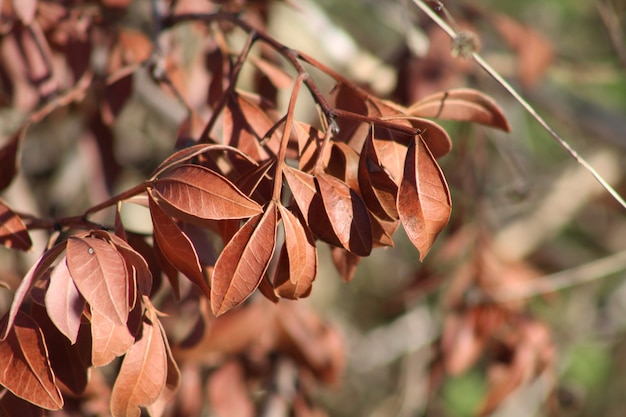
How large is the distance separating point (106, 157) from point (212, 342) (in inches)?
15.3

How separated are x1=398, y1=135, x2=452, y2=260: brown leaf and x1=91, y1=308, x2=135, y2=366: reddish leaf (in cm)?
25

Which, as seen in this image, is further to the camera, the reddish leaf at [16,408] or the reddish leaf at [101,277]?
the reddish leaf at [16,408]

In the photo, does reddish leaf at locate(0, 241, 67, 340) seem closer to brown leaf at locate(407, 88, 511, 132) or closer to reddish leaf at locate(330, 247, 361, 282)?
reddish leaf at locate(330, 247, 361, 282)

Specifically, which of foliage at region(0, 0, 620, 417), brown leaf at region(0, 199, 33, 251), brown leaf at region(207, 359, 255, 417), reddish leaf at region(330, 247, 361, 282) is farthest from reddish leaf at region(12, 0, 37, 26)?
brown leaf at region(207, 359, 255, 417)

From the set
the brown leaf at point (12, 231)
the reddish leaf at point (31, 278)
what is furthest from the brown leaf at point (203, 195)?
the brown leaf at point (12, 231)

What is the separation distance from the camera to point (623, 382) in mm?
2508

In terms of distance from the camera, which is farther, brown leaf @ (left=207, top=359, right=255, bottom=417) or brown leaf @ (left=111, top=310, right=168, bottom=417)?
brown leaf @ (left=207, top=359, right=255, bottom=417)

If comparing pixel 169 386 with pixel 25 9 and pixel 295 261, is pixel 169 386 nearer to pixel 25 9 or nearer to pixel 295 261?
pixel 295 261

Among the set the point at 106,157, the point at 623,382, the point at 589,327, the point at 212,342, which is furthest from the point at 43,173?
the point at 623,382

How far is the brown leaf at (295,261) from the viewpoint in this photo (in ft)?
1.96

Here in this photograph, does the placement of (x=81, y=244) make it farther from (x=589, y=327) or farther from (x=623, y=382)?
(x=623, y=382)

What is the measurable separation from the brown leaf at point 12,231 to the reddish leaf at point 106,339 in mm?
198

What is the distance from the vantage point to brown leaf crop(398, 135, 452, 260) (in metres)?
0.59

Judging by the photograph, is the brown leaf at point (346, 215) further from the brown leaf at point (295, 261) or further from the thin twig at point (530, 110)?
the thin twig at point (530, 110)
